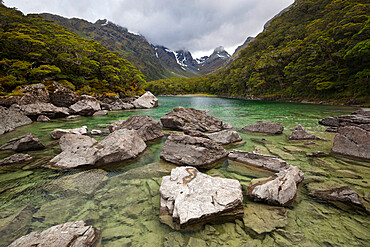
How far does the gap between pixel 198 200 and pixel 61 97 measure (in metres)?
27.4

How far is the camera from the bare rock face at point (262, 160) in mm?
6085

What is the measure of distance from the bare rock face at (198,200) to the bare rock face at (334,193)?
2715 mm

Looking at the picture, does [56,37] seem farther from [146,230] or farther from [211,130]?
[146,230]

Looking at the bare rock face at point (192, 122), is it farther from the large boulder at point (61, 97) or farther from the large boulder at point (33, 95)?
the large boulder at point (61, 97)

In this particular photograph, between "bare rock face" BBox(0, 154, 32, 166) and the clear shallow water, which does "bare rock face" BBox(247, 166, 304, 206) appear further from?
"bare rock face" BBox(0, 154, 32, 166)

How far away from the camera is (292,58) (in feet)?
155

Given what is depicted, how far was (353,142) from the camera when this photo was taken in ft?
24.2

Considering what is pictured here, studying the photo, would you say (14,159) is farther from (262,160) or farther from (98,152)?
(262,160)

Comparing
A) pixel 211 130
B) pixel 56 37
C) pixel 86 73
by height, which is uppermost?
pixel 56 37

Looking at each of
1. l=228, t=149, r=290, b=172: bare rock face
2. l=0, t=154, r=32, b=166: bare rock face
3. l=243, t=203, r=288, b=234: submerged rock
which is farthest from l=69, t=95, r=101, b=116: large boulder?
l=243, t=203, r=288, b=234: submerged rock

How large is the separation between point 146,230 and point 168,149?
441 cm

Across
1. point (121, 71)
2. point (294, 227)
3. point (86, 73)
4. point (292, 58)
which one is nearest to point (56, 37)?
point (86, 73)

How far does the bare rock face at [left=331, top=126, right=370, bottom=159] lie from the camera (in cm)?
707

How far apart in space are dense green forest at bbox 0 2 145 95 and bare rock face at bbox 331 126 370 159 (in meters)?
34.1
